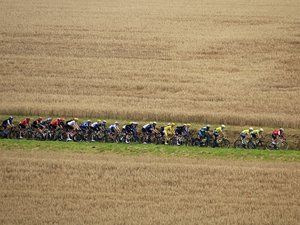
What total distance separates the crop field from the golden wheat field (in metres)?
0.03

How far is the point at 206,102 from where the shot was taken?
38.8 metres

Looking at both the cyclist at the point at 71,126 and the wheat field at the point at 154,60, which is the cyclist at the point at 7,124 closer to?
the cyclist at the point at 71,126

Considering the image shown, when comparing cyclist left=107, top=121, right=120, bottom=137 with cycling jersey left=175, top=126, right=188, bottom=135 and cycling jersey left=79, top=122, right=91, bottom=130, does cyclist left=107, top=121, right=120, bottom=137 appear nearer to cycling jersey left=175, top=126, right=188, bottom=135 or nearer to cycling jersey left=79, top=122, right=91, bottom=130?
cycling jersey left=79, top=122, right=91, bottom=130

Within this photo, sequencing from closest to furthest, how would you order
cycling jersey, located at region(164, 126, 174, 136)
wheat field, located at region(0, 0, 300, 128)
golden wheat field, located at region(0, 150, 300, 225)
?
1. golden wheat field, located at region(0, 150, 300, 225)
2. cycling jersey, located at region(164, 126, 174, 136)
3. wheat field, located at region(0, 0, 300, 128)

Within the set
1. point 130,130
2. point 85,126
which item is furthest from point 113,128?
point 85,126

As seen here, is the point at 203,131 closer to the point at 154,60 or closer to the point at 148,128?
the point at 148,128

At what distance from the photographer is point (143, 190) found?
25422 millimetres

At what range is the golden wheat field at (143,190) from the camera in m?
23.0

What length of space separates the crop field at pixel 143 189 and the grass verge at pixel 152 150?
1.85ft

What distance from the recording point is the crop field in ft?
75.5

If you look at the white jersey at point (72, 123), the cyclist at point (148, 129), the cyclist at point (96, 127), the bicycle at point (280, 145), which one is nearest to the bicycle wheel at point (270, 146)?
the bicycle at point (280, 145)

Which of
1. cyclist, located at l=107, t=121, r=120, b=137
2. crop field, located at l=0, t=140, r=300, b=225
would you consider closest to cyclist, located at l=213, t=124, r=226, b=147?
crop field, located at l=0, t=140, r=300, b=225

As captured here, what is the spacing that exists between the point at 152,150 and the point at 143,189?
608 centimetres

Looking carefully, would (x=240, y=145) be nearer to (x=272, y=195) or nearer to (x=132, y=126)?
(x=132, y=126)
